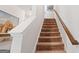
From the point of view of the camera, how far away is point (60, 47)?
3.90m

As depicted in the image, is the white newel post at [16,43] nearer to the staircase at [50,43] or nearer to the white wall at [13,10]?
the staircase at [50,43]

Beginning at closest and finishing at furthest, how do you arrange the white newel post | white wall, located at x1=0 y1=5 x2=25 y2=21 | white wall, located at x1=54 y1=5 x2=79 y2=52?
1. the white newel post
2. white wall, located at x1=54 y1=5 x2=79 y2=52
3. white wall, located at x1=0 y1=5 x2=25 y2=21

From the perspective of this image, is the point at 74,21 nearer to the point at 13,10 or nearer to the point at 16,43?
the point at 16,43

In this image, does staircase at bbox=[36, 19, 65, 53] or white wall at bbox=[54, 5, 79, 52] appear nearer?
white wall at bbox=[54, 5, 79, 52]

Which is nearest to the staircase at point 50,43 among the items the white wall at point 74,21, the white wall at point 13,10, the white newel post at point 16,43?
the white wall at point 74,21

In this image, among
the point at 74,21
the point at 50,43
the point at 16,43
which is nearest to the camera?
the point at 16,43

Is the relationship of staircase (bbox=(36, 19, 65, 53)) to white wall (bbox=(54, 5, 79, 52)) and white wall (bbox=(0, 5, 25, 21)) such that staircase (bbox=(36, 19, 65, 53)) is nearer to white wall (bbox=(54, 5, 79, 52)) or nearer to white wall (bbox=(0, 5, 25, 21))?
white wall (bbox=(54, 5, 79, 52))

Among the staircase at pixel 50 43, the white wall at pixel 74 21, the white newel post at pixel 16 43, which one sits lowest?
the staircase at pixel 50 43

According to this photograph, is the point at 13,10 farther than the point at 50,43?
Yes

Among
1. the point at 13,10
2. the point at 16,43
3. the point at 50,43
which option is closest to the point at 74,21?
the point at 16,43

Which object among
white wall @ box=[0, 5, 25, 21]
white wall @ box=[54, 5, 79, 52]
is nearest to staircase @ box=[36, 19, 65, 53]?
white wall @ box=[54, 5, 79, 52]
